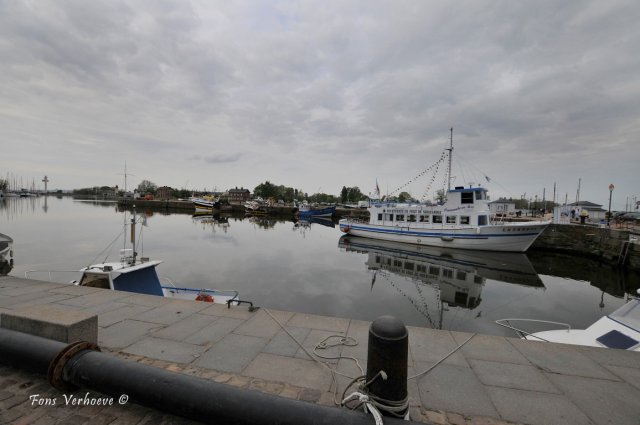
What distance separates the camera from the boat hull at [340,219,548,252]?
2595 centimetres

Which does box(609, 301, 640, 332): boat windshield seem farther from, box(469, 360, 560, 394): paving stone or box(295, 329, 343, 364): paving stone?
box(295, 329, 343, 364): paving stone

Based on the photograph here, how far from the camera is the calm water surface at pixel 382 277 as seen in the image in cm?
1202

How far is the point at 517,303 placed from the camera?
44.0ft

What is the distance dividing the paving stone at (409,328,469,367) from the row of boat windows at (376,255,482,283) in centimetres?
1436

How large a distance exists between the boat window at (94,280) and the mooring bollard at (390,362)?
932 cm

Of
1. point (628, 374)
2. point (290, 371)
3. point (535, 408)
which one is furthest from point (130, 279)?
point (628, 374)

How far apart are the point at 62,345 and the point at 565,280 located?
76.1ft

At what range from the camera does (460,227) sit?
90.4 ft

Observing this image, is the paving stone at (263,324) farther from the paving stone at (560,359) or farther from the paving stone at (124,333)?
the paving stone at (560,359)

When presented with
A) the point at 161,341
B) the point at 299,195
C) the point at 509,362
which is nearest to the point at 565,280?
the point at 509,362

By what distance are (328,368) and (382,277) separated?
14132 mm

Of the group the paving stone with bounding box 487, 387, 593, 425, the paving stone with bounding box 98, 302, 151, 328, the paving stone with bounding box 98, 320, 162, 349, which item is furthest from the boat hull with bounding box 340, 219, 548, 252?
the paving stone with bounding box 98, 320, 162, 349

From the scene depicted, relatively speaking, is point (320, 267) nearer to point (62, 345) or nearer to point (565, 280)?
point (565, 280)

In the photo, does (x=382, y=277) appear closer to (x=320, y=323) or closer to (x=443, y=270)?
(x=443, y=270)
